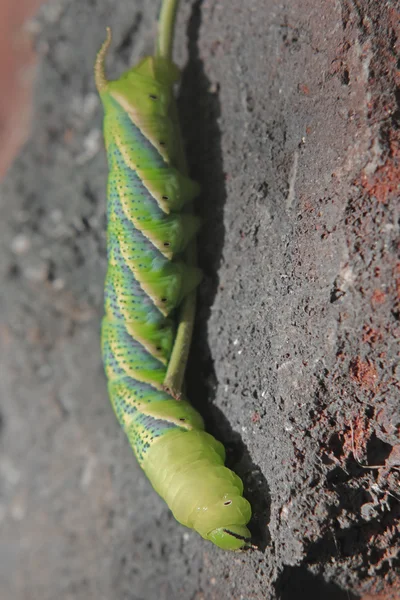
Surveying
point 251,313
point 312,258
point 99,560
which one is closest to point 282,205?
point 312,258

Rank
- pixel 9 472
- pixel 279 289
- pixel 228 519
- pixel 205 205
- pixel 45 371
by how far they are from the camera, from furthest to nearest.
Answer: pixel 9 472 → pixel 45 371 → pixel 205 205 → pixel 279 289 → pixel 228 519

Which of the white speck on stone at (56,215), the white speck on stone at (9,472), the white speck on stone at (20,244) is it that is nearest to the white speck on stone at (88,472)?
the white speck on stone at (9,472)

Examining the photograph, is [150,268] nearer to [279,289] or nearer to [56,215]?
[279,289]

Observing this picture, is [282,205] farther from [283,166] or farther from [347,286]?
[347,286]

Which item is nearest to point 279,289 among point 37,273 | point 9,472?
point 37,273

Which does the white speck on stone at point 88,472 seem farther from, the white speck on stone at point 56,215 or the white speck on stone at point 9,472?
the white speck on stone at point 56,215

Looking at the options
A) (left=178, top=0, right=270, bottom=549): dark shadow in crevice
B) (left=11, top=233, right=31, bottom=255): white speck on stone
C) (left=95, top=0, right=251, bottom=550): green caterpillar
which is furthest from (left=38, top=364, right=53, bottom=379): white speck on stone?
(left=178, top=0, right=270, bottom=549): dark shadow in crevice

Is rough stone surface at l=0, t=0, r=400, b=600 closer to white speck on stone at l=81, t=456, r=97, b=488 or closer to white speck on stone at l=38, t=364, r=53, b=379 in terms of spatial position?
white speck on stone at l=81, t=456, r=97, b=488
